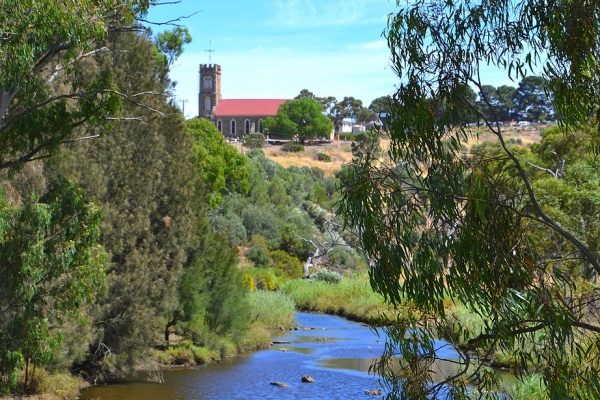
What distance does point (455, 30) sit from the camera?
878 cm

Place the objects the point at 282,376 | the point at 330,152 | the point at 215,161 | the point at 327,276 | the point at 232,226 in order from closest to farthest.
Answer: the point at 282,376, the point at 215,161, the point at 327,276, the point at 232,226, the point at 330,152

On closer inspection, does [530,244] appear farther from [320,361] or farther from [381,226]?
[320,361]

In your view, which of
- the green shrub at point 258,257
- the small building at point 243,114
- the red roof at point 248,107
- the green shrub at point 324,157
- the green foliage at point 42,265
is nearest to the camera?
the green foliage at point 42,265

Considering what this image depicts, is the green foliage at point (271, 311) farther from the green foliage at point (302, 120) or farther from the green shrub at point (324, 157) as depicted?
the green foliage at point (302, 120)

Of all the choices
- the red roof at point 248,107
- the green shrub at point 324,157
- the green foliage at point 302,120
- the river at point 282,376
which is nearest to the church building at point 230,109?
the red roof at point 248,107

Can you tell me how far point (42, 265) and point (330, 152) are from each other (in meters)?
72.1

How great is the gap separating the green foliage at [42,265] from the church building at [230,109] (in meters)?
85.1

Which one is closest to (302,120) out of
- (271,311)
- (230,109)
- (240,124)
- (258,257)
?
(240,124)

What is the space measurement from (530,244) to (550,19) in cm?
223

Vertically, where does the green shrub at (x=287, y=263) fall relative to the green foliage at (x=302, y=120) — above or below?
below

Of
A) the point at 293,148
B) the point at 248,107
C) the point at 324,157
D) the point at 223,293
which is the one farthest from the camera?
the point at 248,107

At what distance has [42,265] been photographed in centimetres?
1355

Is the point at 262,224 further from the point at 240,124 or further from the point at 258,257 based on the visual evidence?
the point at 240,124

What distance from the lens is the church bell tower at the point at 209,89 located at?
10950 cm
